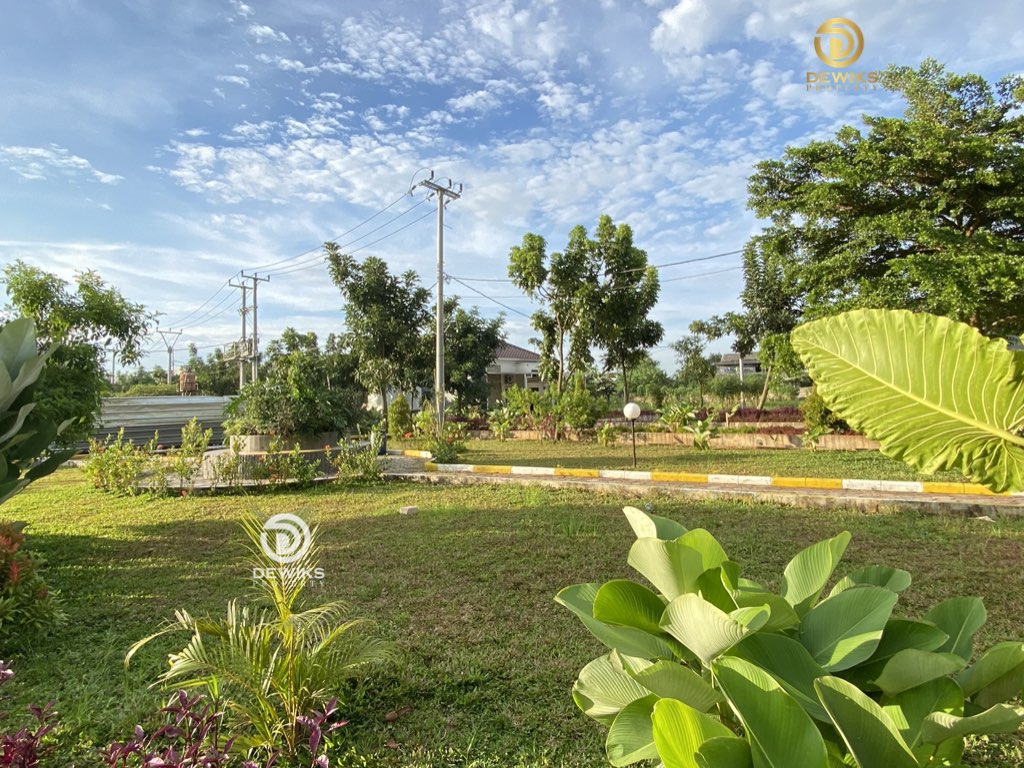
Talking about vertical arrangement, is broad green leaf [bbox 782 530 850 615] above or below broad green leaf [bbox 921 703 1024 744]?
above

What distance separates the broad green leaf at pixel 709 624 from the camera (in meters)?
0.92

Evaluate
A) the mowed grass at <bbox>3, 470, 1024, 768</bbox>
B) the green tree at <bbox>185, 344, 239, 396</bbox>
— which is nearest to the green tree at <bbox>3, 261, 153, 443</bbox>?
the mowed grass at <bbox>3, 470, 1024, 768</bbox>

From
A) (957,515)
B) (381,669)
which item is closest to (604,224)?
(957,515)

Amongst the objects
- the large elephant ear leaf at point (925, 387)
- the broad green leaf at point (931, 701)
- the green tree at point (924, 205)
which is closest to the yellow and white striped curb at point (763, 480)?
the green tree at point (924, 205)

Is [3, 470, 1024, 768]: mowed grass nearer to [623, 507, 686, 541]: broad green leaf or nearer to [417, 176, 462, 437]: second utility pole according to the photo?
[623, 507, 686, 541]: broad green leaf

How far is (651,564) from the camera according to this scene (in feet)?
3.61

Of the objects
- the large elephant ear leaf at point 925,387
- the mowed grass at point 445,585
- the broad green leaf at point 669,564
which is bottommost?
the mowed grass at point 445,585

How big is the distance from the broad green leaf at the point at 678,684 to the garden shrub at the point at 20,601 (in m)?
3.56

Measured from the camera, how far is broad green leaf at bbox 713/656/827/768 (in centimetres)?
81

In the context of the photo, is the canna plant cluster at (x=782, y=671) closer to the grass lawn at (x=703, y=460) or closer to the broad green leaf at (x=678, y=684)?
the broad green leaf at (x=678, y=684)

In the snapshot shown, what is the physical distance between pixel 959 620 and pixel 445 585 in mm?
3232

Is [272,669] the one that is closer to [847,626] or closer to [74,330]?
[847,626]

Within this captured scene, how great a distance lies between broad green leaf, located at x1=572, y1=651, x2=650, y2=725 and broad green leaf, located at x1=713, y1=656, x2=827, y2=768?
359mm

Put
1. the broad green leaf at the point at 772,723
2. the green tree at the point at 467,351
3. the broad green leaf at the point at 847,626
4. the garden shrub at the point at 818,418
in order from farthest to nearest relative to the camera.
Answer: the green tree at the point at 467,351 < the garden shrub at the point at 818,418 < the broad green leaf at the point at 847,626 < the broad green leaf at the point at 772,723
